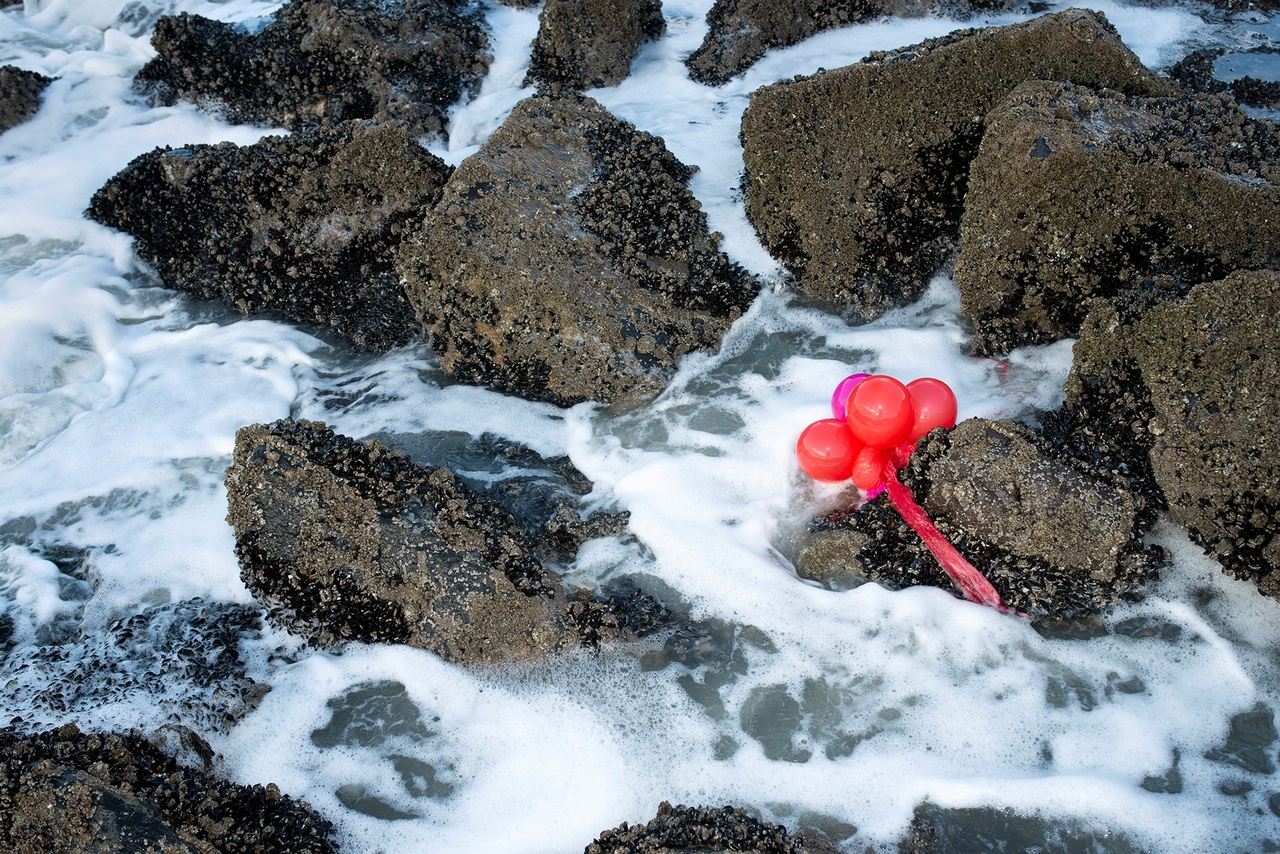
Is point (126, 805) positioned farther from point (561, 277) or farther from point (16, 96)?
point (16, 96)

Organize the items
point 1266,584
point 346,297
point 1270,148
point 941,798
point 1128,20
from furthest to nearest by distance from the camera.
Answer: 1. point 1128,20
2. point 346,297
3. point 1270,148
4. point 1266,584
5. point 941,798

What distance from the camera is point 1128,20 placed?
7160 mm

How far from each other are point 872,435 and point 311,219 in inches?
147

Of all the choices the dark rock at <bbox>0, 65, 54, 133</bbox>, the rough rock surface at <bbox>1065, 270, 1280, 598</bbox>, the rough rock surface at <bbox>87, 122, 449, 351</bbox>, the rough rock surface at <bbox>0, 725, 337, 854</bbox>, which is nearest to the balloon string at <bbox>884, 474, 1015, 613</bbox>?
the rough rock surface at <bbox>1065, 270, 1280, 598</bbox>

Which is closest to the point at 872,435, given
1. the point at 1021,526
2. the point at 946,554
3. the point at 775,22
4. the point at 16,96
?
the point at 946,554

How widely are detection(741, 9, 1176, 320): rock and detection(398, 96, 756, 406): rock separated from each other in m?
0.58

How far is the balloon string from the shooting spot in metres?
3.71

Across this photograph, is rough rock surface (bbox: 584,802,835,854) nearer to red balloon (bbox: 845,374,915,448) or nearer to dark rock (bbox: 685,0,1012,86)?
red balloon (bbox: 845,374,915,448)

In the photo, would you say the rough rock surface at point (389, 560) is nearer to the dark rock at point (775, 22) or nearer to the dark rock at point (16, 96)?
the dark rock at point (775, 22)

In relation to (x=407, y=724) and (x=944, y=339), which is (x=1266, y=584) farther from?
(x=407, y=724)

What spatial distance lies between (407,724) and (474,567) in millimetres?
703

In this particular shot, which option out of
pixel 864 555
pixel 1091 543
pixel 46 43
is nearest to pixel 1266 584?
pixel 1091 543

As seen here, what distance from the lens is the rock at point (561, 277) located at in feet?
15.5

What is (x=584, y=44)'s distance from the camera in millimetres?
7168
